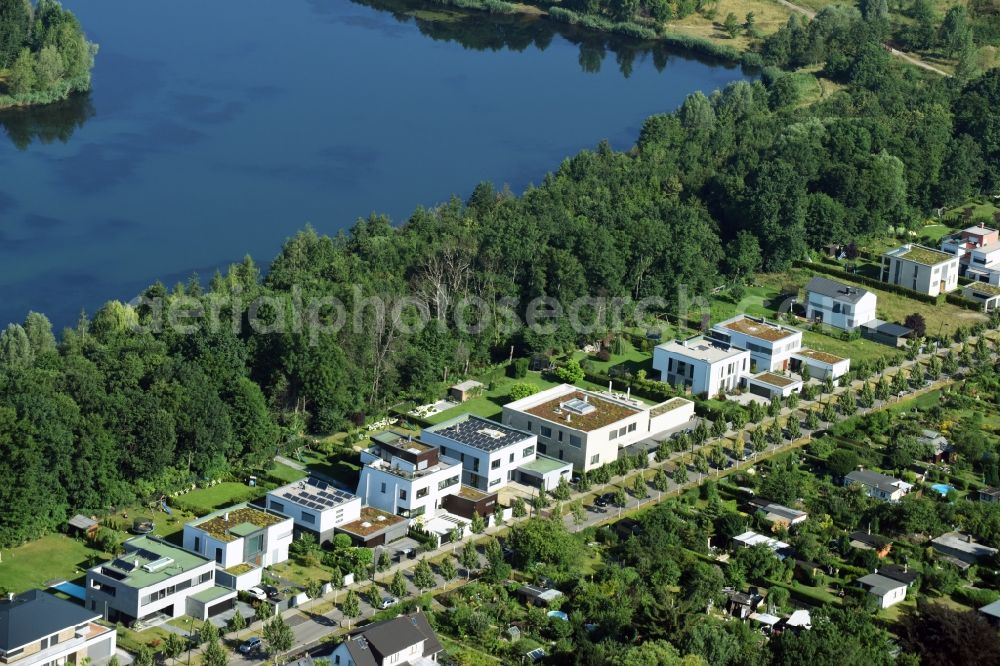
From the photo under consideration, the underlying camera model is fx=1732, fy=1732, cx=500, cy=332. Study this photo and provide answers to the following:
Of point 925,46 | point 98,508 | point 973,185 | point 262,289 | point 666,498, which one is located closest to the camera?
point 98,508

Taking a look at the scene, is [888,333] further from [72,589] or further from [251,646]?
[72,589]

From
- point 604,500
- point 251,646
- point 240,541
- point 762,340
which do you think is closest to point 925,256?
point 762,340

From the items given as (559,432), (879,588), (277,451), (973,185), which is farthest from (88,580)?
(973,185)

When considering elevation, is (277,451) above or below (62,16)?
below

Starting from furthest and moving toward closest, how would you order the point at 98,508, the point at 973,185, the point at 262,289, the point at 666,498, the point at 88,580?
the point at 973,185
the point at 262,289
the point at 666,498
the point at 98,508
the point at 88,580

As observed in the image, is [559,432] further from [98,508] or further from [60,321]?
[60,321]

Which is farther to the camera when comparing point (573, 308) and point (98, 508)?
point (573, 308)

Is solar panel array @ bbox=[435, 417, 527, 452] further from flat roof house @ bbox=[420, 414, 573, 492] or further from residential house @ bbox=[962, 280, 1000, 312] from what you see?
residential house @ bbox=[962, 280, 1000, 312]
